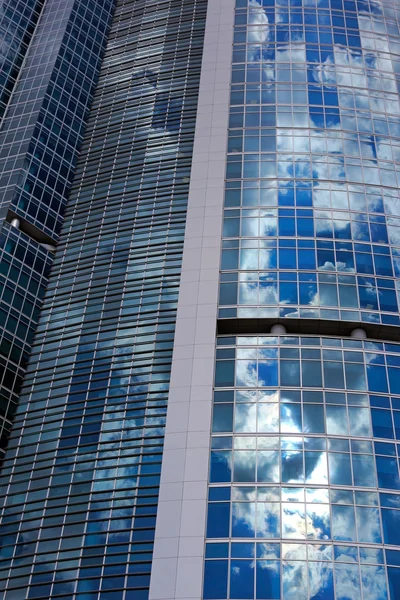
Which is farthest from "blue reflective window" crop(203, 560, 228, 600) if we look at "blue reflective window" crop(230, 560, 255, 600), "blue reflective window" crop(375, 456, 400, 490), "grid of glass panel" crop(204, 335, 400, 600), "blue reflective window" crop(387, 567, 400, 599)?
"blue reflective window" crop(375, 456, 400, 490)

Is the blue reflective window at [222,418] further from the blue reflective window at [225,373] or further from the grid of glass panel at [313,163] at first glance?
the grid of glass panel at [313,163]

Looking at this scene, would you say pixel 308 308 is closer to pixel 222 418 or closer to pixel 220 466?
pixel 222 418

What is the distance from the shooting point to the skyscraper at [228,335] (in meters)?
60.3

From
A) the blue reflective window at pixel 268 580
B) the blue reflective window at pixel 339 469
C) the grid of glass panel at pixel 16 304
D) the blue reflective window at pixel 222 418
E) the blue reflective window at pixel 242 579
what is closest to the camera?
the blue reflective window at pixel 268 580

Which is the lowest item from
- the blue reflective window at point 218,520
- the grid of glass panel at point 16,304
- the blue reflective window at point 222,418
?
the blue reflective window at point 218,520

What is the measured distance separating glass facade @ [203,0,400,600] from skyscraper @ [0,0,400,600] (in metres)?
0.16

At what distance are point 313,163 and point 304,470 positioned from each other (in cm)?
3008

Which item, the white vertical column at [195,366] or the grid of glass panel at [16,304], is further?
the grid of glass panel at [16,304]

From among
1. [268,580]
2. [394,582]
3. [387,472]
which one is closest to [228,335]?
[387,472]

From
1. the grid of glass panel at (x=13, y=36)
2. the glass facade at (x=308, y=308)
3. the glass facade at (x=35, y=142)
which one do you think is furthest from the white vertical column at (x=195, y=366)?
the grid of glass panel at (x=13, y=36)

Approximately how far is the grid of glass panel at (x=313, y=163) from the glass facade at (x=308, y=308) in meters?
0.14

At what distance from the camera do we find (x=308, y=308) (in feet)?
237

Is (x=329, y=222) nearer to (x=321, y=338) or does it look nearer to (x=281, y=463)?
(x=321, y=338)

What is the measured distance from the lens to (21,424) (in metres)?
72.4
